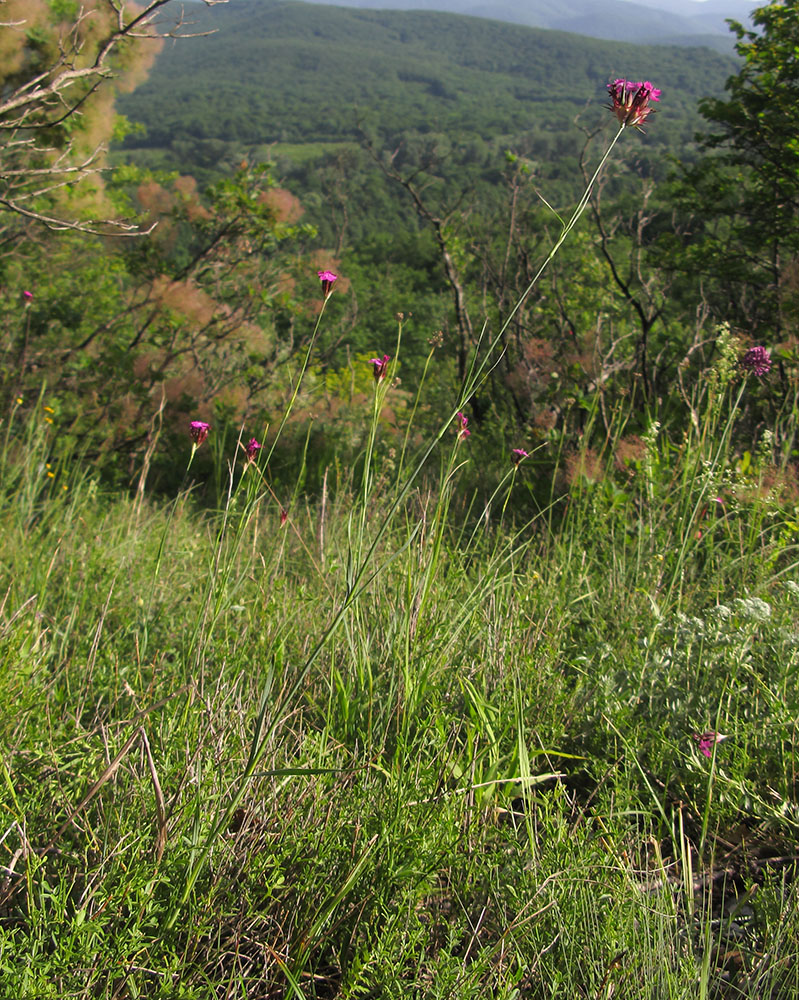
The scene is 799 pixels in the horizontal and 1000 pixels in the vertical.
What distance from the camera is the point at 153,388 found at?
5227mm

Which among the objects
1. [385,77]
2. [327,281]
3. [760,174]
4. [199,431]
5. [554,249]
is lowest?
[199,431]

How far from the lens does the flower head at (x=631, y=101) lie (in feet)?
3.52

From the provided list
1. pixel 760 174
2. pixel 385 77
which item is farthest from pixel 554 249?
pixel 385 77

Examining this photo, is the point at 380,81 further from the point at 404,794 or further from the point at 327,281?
the point at 404,794

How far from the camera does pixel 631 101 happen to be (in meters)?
1.08

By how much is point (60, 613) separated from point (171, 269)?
14.2 feet

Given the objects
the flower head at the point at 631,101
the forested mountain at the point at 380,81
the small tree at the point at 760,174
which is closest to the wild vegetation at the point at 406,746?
the flower head at the point at 631,101

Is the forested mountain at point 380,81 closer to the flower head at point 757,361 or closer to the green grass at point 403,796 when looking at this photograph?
the flower head at point 757,361

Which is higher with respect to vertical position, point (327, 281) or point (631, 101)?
point (631, 101)

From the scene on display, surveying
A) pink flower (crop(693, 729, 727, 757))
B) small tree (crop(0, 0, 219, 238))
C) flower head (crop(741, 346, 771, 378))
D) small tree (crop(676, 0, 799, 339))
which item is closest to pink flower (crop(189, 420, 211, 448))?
pink flower (crop(693, 729, 727, 757))

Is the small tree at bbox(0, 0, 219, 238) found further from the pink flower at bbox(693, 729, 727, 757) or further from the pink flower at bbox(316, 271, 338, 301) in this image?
the pink flower at bbox(693, 729, 727, 757)

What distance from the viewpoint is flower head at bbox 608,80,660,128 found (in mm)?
1074

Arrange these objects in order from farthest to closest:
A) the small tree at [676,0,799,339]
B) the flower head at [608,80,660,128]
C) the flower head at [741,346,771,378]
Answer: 1. the small tree at [676,0,799,339]
2. the flower head at [741,346,771,378]
3. the flower head at [608,80,660,128]

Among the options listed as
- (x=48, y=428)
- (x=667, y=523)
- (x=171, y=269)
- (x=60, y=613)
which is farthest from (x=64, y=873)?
(x=171, y=269)
